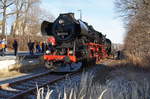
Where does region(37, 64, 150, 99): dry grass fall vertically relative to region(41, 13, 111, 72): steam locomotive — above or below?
below

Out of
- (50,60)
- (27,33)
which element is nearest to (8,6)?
(27,33)

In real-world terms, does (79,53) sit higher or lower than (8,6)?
lower

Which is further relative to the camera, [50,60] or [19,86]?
[50,60]

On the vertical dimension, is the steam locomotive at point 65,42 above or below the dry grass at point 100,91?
above

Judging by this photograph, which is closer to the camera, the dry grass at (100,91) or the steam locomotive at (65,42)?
the dry grass at (100,91)

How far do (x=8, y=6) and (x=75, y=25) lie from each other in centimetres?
4294

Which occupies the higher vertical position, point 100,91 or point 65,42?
point 65,42

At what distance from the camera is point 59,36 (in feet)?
54.6

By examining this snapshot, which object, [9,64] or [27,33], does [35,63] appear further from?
[27,33]

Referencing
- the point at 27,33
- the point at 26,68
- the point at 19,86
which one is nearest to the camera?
the point at 19,86

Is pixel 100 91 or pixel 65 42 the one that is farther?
pixel 65 42

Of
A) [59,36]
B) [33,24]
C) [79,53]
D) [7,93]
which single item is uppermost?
[33,24]

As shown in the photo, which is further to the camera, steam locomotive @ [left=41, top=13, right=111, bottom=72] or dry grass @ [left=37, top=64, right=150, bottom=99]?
steam locomotive @ [left=41, top=13, right=111, bottom=72]

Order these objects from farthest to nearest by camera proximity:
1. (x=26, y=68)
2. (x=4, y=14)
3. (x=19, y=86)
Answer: (x=4, y=14) → (x=26, y=68) → (x=19, y=86)
